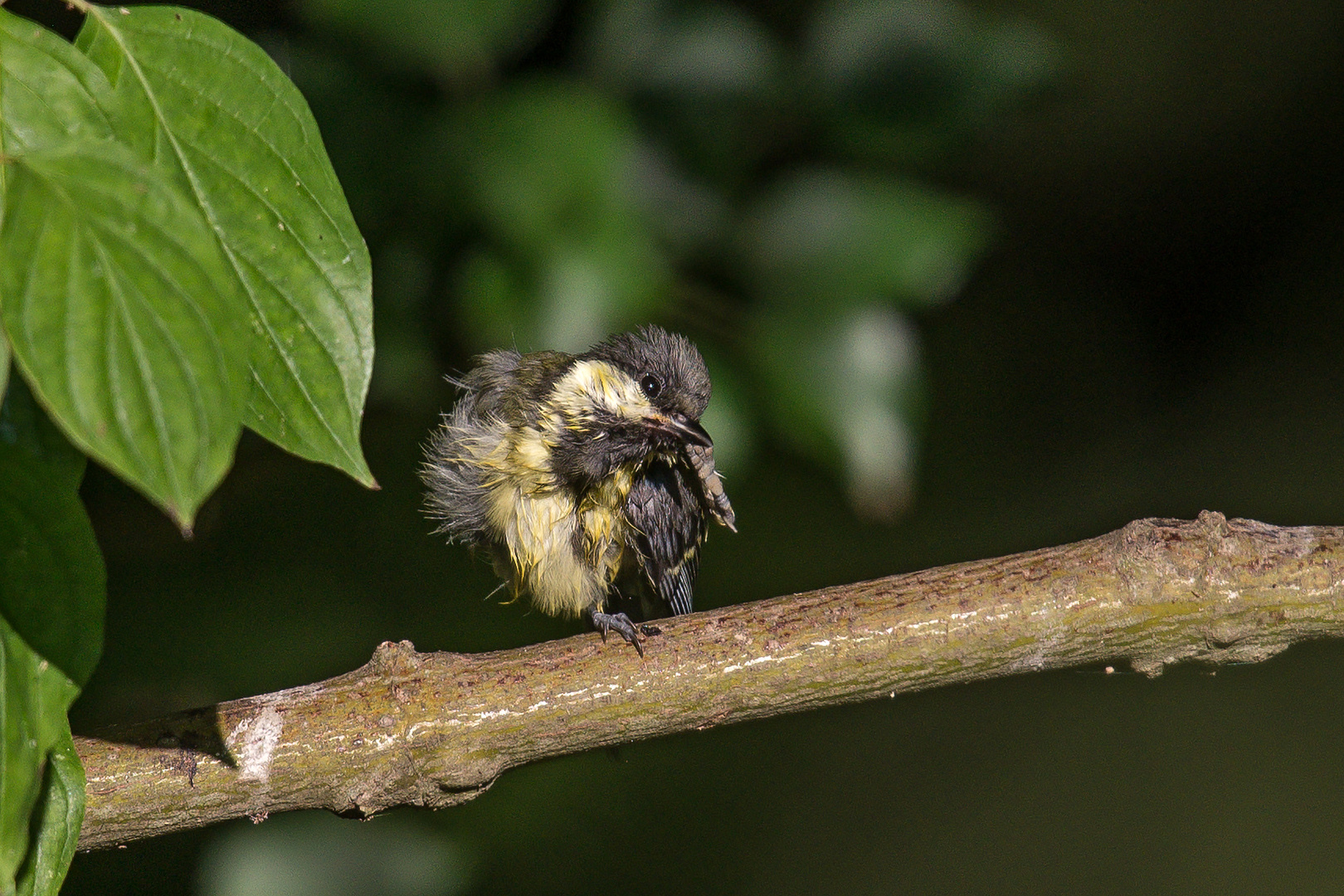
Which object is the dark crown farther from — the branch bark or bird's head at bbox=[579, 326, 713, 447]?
the branch bark

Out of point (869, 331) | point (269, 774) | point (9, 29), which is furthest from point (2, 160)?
point (869, 331)

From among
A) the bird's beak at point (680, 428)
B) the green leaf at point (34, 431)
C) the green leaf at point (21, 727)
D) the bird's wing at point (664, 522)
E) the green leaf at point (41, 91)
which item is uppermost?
the green leaf at point (41, 91)

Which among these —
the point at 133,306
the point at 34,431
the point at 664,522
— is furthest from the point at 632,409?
the point at 133,306

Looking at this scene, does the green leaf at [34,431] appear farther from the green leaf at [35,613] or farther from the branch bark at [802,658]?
the branch bark at [802,658]

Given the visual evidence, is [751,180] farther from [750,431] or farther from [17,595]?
[17,595]

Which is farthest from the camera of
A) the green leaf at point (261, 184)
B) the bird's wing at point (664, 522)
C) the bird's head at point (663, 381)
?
the bird's wing at point (664, 522)

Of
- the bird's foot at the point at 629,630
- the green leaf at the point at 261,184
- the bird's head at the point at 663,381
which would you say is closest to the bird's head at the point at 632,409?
the bird's head at the point at 663,381
